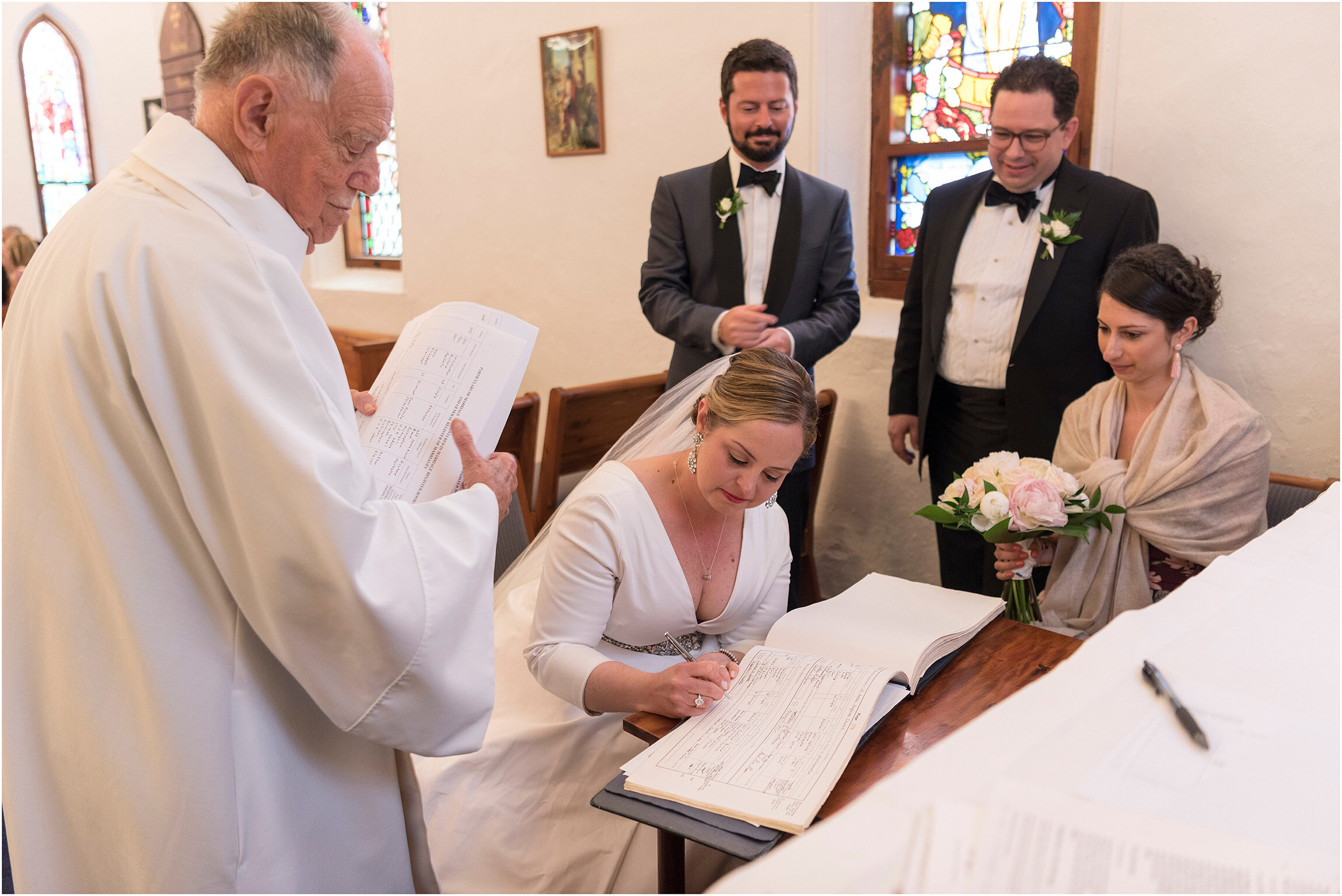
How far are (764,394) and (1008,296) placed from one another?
4.60 ft

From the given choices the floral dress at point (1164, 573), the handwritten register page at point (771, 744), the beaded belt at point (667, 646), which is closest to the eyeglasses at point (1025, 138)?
the floral dress at point (1164, 573)

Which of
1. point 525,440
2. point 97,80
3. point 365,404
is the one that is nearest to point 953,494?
point 365,404

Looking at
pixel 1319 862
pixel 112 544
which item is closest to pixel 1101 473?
pixel 1319 862

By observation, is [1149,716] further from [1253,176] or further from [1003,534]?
[1253,176]

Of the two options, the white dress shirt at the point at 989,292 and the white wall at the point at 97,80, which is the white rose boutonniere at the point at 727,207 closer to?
the white dress shirt at the point at 989,292

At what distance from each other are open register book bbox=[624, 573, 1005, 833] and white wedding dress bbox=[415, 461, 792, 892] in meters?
0.30

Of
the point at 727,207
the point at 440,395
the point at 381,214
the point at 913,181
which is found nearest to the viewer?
the point at 440,395

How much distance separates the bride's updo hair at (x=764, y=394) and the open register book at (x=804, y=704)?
367 millimetres

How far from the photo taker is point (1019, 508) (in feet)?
6.70

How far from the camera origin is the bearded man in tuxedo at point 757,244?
118 inches

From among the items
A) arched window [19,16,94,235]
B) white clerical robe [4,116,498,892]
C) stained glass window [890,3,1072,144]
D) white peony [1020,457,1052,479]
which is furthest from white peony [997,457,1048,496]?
arched window [19,16,94,235]

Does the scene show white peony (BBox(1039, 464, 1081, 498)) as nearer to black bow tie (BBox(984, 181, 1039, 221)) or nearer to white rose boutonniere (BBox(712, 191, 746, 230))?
black bow tie (BBox(984, 181, 1039, 221))

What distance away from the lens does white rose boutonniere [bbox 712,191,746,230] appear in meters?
3.17

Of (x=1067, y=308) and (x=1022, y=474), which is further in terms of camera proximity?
(x=1067, y=308)
